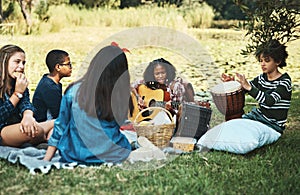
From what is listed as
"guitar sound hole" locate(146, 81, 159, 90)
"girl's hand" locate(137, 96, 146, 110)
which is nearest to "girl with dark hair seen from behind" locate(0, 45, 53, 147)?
"girl's hand" locate(137, 96, 146, 110)

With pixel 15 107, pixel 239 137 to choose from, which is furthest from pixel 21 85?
pixel 239 137

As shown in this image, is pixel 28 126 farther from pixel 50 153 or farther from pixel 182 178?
pixel 182 178

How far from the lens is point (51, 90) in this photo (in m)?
4.61

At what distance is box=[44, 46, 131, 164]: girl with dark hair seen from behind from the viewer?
143 inches

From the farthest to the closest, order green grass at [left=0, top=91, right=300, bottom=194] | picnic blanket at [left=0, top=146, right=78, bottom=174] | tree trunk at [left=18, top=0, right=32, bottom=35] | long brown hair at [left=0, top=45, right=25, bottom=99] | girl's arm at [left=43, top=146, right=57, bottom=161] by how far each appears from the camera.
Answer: tree trunk at [left=18, top=0, right=32, bottom=35] → long brown hair at [left=0, top=45, right=25, bottom=99] → girl's arm at [left=43, top=146, right=57, bottom=161] → picnic blanket at [left=0, top=146, right=78, bottom=174] → green grass at [left=0, top=91, right=300, bottom=194]

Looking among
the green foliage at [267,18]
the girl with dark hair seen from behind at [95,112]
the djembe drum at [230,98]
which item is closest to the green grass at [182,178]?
the girl with dark hair seen from behind at [95,112]

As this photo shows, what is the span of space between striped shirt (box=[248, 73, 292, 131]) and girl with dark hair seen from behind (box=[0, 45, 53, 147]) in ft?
6.11

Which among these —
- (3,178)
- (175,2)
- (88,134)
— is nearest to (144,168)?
(88,134)

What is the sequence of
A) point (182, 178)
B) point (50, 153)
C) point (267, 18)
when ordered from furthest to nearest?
point (267, 18) → point (50, 153) → point (182, 178)

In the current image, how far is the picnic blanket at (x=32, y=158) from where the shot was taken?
11.6ft

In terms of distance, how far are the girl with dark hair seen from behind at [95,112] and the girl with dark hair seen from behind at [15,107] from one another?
0.44m

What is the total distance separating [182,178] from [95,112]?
0.82m

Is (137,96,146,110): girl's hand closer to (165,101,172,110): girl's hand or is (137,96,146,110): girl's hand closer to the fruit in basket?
(165,101,172,110): girl's hand

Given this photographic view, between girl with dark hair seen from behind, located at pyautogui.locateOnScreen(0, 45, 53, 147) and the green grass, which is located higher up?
girl with dark hair seen from behind, located at pyautogui.locateOnScreen(0, 45, 53, 147)
